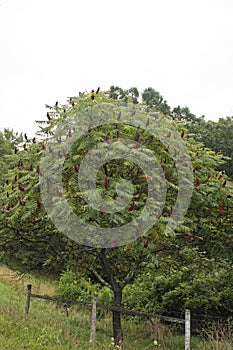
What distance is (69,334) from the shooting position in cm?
846

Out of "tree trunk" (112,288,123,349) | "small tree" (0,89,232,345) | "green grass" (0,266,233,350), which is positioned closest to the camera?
"small tree" (0,89,232,345)

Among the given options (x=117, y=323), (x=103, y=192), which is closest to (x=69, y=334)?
(x=117, y=323)

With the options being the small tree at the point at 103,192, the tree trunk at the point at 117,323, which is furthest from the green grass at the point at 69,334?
the small tree at the point at 103,192

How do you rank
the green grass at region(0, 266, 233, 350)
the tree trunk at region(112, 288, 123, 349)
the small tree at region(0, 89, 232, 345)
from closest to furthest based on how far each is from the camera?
the small tree at region(0, 89, 232, 345) < the green grass at region(0, 266, 233, 350) < the tree trunk at region(112, 288, 123, 349)

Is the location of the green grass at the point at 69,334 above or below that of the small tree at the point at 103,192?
below

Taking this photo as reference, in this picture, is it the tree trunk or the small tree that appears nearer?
the small tree

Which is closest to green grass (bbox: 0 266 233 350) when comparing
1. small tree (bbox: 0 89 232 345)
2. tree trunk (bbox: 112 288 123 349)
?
tree trunk (bbox: 112 288 123 349)

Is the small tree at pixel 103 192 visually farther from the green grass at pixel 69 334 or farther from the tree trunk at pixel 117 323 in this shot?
the green grass at pixel 69 334

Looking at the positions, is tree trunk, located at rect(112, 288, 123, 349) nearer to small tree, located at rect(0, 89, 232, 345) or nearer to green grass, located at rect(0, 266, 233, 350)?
small tree, located at rect(0, 89, 232, 345)

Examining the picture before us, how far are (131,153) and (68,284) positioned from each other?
10761mm

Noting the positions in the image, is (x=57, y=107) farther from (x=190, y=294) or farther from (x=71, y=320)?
(x=190, y=294)

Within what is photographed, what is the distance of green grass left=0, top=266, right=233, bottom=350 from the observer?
7.15 metres

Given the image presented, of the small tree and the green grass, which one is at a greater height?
the small tree

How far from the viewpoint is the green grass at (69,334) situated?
7.15 m
